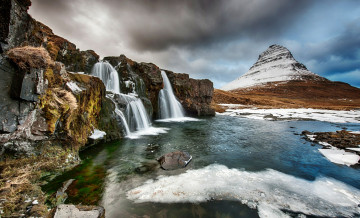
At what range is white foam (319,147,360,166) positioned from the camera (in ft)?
30.9

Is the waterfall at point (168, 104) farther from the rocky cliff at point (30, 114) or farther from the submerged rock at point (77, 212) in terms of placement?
the submerged rock at point (77, 212)

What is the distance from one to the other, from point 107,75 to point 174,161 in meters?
18.7

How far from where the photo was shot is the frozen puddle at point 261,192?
5.28 metres

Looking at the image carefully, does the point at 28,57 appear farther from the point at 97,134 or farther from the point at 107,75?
the point at 107,75

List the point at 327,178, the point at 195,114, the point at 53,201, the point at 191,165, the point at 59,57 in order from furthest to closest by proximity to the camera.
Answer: the point at 195,114
the point at 59,57
the point at 191,165
the point at 327,178
the point at 53,201

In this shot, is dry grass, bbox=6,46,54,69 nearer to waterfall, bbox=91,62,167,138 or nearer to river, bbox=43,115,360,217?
river, bbox=43,115,360,217

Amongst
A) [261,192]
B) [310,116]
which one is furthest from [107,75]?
[310,116]

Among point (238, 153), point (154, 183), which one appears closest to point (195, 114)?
point (238, 153)

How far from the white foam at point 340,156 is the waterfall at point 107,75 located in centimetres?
2296

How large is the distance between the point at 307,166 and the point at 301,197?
434 centimetres

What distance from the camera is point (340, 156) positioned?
10.3 metres

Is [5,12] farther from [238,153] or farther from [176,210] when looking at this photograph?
[238,153]

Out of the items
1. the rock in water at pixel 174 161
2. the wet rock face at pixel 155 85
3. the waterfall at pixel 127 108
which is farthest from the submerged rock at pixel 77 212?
the wet rock face at pixel 155 85

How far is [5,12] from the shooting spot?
5426 millimetres
